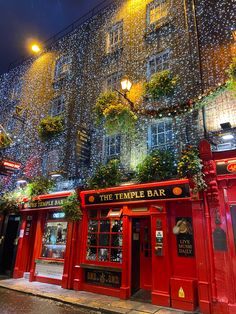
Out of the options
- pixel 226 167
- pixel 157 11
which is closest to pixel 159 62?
pixel 157 11

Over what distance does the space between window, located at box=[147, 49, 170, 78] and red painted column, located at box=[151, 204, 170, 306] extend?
20.2 feet

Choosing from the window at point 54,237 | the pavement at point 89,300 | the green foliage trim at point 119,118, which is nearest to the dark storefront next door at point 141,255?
the pavement at point 89,300

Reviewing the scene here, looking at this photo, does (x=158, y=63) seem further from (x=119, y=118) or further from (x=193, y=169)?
(x=193, y=169)

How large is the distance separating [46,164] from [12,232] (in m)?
4.31

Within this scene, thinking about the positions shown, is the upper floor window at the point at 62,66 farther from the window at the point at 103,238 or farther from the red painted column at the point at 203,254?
the red painted column at the point at 203,254

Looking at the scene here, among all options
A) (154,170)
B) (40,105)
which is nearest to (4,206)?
(40,105)

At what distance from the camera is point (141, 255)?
29.7 ft

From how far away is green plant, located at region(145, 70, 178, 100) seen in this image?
9380mm

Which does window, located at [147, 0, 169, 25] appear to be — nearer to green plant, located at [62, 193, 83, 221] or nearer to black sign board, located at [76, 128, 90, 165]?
black sign board, located at [76, 128, 90, 165]

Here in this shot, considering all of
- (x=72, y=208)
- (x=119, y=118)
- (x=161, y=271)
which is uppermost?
(x=119, y=118)

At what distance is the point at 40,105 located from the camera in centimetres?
1491

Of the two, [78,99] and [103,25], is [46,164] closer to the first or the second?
[78,99]

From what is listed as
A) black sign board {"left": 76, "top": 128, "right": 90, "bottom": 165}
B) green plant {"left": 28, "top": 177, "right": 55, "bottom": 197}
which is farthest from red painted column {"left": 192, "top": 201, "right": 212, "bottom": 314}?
green plant {"left": 28, "top": 177, "right": 55, "bottom": 197}

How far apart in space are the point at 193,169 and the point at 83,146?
535 centimetres
